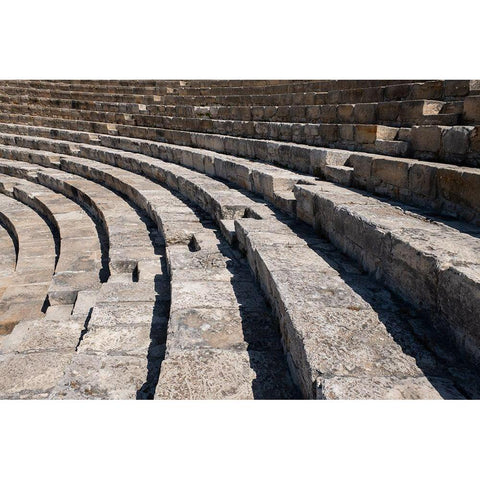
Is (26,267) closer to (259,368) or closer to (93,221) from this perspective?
(93,221)

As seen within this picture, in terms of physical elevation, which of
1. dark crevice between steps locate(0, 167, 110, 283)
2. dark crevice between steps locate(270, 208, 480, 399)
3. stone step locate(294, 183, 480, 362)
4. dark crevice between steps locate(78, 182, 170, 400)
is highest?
stone step locate(294, 183, 480, 362)

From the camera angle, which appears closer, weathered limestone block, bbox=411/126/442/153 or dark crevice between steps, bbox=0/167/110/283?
weathered limestone block, bbox=411/126/442/153

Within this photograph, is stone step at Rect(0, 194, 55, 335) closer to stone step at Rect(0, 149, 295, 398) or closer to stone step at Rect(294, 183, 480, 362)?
stone step at Rect(0, 149, 295, 398)

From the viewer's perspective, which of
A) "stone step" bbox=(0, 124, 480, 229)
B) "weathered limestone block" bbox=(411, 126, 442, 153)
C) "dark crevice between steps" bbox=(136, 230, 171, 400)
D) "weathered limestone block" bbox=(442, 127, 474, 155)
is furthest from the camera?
"weathered limestone block" bbox=(411, 126, 442, 153)

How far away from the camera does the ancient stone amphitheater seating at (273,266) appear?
2342 mm

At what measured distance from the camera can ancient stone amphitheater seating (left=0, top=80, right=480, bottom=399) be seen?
234 centimetres

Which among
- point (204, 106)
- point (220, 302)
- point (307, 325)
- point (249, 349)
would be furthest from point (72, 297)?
point (204, 106)

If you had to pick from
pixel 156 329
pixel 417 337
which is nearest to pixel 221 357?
pixel 156 329

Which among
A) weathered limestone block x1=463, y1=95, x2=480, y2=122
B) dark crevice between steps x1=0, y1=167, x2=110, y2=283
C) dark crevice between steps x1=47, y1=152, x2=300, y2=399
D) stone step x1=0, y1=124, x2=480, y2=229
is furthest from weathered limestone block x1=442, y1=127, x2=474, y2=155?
dark crevice between steps x1=0, y1=167, x2=110, y2=283

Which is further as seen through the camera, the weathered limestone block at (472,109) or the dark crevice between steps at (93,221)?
the dark crevice between steps at (93,221)

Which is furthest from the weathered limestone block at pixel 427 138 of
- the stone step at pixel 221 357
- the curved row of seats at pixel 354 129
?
the stone step at pixel 221 357

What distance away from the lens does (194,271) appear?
3.98 m

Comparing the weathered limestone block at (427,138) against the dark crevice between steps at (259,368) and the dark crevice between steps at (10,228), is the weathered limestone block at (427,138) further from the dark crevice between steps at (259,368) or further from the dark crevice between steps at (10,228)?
the dark crevice between steps at (10,228)

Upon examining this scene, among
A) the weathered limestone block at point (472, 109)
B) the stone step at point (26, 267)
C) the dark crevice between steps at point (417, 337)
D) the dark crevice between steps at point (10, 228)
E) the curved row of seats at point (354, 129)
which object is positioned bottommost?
the dark crevice between steps at point (10, 228)
